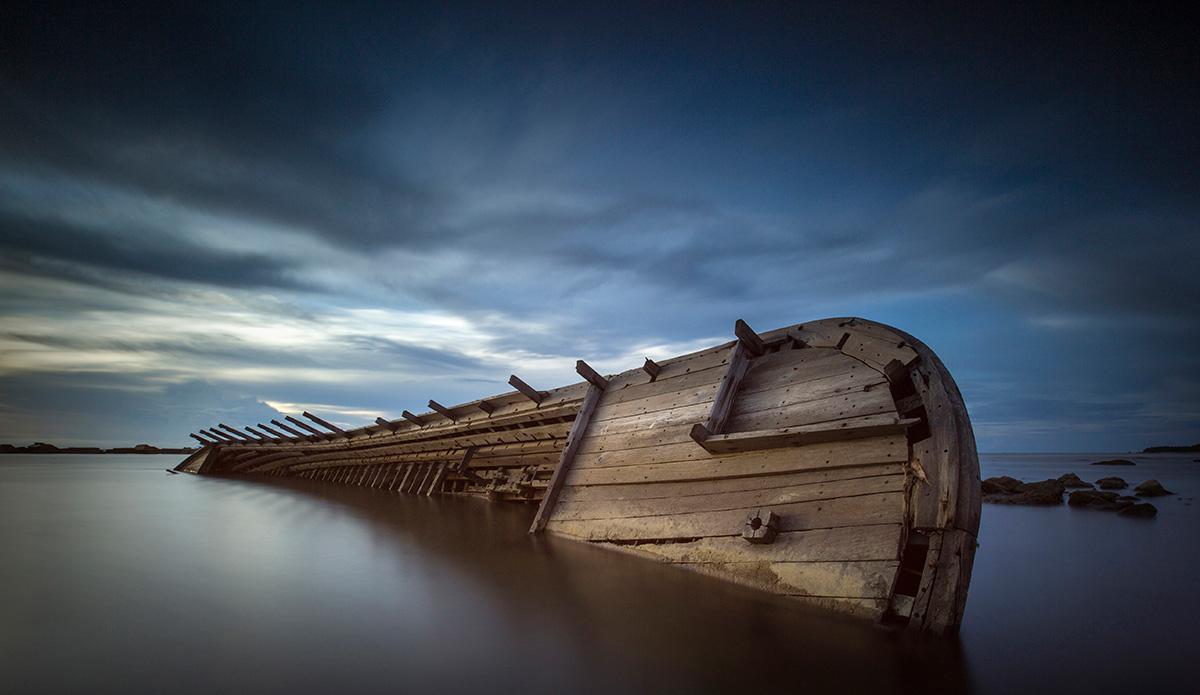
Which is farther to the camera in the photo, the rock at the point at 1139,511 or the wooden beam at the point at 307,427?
the wooden beam at the point at 307,427

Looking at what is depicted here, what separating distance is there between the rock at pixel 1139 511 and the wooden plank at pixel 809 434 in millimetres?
10853

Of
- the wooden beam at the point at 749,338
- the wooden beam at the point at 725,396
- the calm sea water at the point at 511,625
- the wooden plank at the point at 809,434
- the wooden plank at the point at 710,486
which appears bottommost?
the calm sea water at the point at 511,625

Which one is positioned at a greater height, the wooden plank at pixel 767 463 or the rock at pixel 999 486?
the wooden plank at pixel 767 463

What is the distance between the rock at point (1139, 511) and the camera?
412 inches

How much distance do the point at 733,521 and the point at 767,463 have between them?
1.83 feet

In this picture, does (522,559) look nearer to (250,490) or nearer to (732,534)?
(732,534)

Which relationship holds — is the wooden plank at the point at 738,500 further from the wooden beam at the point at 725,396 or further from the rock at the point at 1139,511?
the rock at the point at 1139,511

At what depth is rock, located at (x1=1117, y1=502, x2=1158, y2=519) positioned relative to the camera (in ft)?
34.4

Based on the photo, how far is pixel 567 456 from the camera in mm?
6895

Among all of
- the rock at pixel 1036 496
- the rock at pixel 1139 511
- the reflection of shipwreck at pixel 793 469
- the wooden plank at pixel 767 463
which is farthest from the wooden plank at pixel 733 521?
the rock at pixel 1036 496

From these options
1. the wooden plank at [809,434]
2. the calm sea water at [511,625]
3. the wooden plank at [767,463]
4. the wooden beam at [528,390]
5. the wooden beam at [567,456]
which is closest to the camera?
the calm sea water at [511,625]

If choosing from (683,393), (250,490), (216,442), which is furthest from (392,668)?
(216,442)

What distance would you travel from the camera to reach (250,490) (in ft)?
50.8

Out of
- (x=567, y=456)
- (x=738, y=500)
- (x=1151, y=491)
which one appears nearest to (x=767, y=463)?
(x=738, y=500)
